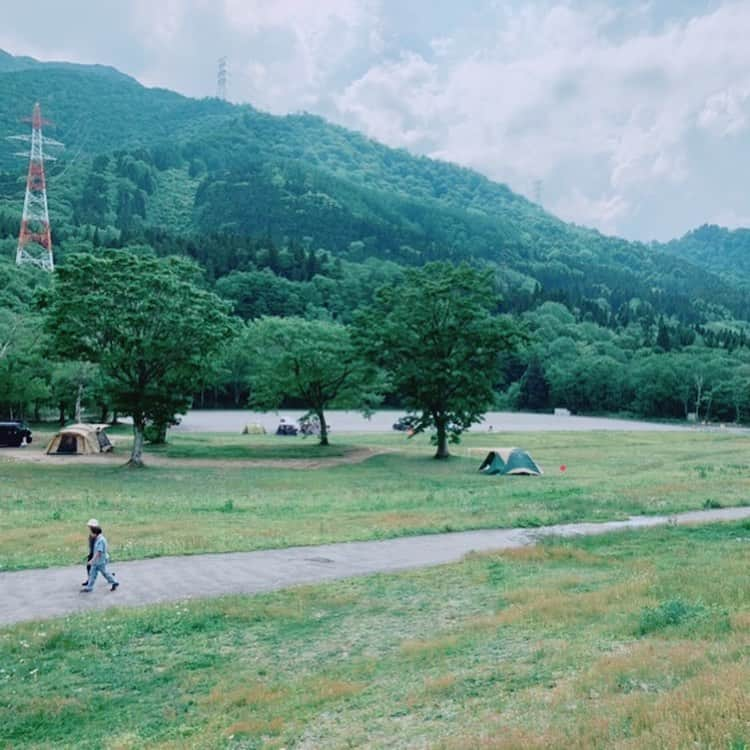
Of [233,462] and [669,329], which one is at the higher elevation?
[669,329]

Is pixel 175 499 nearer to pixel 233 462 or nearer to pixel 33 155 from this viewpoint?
pixel 233 462

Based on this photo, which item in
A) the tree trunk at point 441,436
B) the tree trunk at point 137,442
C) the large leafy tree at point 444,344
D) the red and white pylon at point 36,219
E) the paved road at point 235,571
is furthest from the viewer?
the red and white pylon at point 36,219

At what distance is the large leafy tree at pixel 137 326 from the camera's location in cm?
3500

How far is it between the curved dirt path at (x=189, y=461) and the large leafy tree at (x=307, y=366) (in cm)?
570

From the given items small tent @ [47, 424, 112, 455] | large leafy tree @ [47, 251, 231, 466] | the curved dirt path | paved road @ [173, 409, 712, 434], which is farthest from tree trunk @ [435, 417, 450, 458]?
paved road @ [173, 409, 712, 434]

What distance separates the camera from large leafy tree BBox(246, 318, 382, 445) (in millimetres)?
46844

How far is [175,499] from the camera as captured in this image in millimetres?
25609

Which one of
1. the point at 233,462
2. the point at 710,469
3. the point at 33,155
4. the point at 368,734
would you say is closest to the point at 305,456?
the point at 233,462

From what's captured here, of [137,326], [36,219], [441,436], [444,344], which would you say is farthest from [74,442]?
[36,219]

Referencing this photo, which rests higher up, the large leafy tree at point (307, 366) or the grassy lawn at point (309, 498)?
the large leafy tree at point (307, 366)

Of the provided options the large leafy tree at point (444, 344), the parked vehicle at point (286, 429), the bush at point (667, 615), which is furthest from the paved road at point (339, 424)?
the bush at point (667, 615)

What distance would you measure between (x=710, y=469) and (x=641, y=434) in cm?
3902

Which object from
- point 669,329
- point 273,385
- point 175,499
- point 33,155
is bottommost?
point 175,499

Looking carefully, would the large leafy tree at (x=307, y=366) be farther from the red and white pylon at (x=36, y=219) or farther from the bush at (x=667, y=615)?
the red and white pylon at (x=36, y=219)
